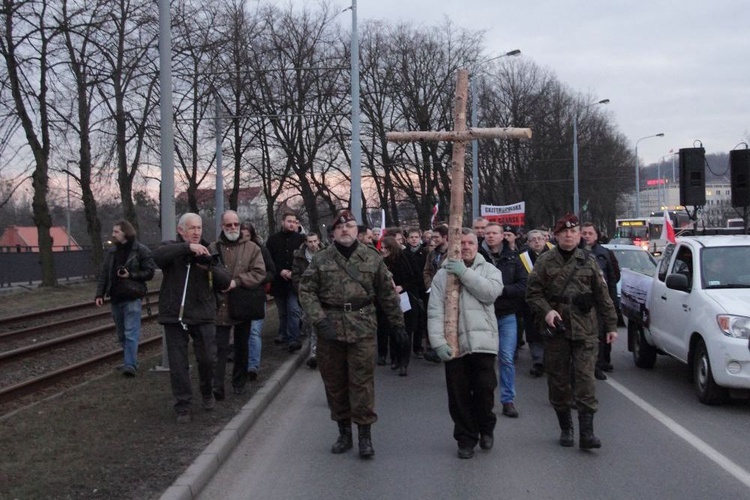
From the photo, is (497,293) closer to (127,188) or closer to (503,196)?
(127,188)

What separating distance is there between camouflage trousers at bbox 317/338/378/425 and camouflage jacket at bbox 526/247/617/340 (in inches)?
A: 57.9

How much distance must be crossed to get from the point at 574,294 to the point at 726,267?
326cm

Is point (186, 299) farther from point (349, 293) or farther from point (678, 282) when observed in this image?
point (678, 282)

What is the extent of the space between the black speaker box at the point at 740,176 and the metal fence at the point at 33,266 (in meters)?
23.8

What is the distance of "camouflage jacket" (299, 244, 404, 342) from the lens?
6402 mm

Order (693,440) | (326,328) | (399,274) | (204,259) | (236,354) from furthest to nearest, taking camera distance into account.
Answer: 1. (399,274)
2. (236,354)
3. (204,259)
4. (693,440)
5. (326,328)

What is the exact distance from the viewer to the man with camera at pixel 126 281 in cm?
964

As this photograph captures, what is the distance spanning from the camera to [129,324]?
9742mm

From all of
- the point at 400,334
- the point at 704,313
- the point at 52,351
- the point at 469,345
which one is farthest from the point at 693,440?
the point at 52,351

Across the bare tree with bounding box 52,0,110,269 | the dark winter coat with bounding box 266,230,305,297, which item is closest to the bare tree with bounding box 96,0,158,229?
the bare tree with bounding box 52,0,110,269

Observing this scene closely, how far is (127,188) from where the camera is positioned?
99.1 feet

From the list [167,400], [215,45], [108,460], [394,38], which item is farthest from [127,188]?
[108,460]

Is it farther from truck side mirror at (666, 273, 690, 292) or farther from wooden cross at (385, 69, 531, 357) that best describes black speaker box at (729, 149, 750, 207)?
wooden cross at (385, 69, 531, 357)

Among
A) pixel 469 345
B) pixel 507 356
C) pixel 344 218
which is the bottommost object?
pixel 507 356
